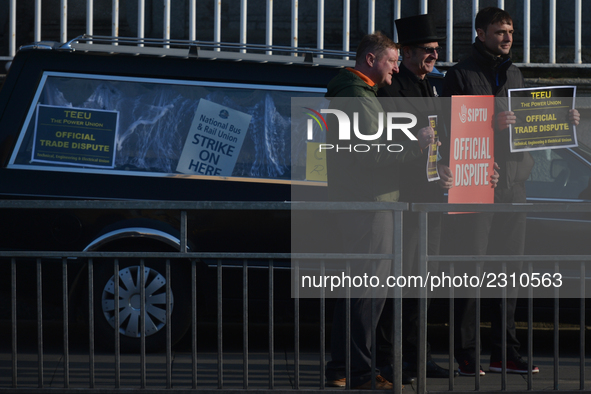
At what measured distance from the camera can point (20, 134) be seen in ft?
16.7

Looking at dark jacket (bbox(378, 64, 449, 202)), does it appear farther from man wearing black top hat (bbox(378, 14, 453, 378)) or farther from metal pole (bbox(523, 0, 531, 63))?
metal pole (bbox(523, 0, 531, 63))

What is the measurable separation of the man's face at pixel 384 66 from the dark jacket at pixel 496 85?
506 mm

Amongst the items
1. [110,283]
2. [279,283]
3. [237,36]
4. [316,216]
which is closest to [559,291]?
[316,216]

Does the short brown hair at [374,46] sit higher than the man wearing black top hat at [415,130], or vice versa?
the short brown hair at [374,46]

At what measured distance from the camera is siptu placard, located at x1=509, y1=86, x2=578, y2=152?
435 cm

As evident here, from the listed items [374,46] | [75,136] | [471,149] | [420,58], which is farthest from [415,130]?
[75,136]

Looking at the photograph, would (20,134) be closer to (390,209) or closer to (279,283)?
(279,283)

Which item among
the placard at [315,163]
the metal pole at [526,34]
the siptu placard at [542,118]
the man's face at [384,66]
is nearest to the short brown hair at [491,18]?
the siptu placard at [542,118]

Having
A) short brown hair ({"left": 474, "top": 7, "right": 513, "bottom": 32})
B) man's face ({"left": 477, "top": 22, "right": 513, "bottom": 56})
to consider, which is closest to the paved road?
man's face ({"left": 477, "top": 22, "right": 513, "bottom": 56})

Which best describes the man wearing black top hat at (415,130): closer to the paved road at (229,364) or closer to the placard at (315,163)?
the paved road at (229,364)

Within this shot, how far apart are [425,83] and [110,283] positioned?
8.02ft

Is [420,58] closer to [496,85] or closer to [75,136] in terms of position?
[496,85]

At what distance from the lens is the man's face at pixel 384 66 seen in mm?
4109

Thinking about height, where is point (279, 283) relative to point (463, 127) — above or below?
below
